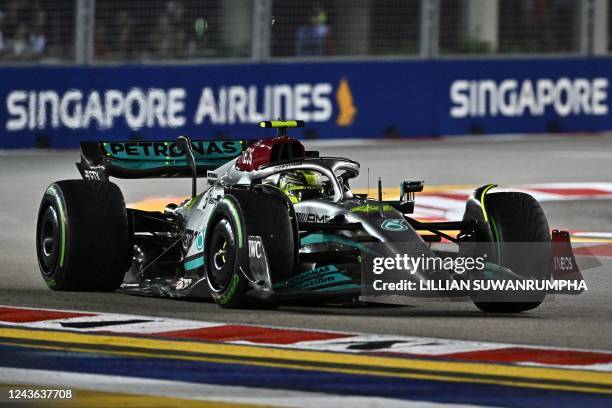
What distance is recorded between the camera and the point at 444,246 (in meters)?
13.5

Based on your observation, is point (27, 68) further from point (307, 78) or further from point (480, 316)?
point (480, 316)

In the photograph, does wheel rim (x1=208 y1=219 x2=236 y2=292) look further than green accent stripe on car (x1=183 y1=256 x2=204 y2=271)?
No

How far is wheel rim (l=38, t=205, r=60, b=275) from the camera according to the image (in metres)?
10.4

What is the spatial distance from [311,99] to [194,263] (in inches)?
548

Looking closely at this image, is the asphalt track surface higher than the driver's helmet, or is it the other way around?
the driver's helmet

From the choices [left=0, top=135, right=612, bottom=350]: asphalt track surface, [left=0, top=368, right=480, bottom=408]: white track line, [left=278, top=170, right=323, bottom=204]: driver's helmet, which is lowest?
[left=0, top=368, right=480, bottom=408]: white track line

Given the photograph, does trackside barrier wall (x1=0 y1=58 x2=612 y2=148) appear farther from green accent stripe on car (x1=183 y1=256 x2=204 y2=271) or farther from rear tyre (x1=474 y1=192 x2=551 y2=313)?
rear tyre (x1=474 y1=192 x2=551 y2=313)

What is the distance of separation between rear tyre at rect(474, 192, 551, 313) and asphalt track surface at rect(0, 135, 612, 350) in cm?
11

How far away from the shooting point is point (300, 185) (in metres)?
10.1

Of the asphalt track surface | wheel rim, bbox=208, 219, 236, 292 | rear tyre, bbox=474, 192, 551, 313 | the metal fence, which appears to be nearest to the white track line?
the asphalt track surface

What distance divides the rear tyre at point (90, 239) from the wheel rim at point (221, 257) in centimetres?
87

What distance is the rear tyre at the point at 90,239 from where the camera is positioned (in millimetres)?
10258
